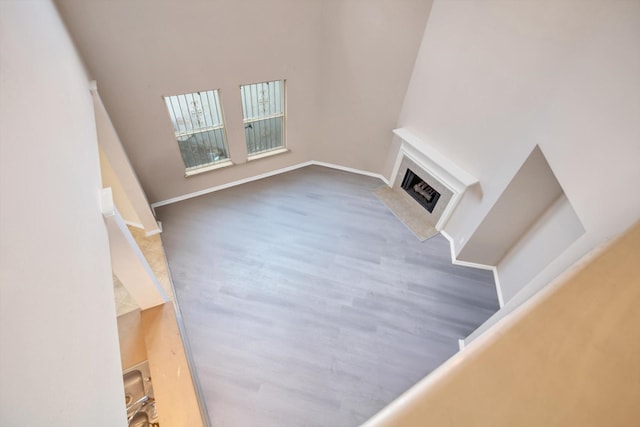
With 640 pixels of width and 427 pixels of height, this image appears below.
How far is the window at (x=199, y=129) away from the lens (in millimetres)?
4332

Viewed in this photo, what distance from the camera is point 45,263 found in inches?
37.0

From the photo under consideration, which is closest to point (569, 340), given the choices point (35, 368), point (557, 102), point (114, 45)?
point (35, 368)

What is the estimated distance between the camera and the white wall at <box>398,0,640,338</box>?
6.56 ft

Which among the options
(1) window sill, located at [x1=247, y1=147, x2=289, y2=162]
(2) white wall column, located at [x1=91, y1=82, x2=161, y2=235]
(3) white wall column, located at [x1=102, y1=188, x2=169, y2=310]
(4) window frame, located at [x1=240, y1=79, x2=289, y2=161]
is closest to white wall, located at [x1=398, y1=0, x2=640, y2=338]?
(4) window frame, located at [x1=240, y1=79, x2=289, y2=161]

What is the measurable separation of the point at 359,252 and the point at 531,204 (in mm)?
2425

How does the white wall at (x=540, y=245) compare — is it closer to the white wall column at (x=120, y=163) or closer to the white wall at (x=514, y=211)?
the white wall at (x=514, y=211)

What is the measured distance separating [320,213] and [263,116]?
2.05m

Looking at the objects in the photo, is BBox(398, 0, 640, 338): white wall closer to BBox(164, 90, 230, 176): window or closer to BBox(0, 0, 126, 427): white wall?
BBox(0, 0, 126, 427): white wall

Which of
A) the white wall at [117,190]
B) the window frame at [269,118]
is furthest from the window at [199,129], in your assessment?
the white wall at [117,190]

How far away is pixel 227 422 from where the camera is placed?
10.0ft

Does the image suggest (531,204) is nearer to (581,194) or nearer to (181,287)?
(581,194)

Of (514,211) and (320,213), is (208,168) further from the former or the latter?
(514,211)

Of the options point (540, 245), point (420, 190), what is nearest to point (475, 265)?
point (540, 245)

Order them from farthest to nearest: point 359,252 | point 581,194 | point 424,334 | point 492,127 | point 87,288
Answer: point 359,252, point 424,334, point 492,127, point 581,194, point 87,288
